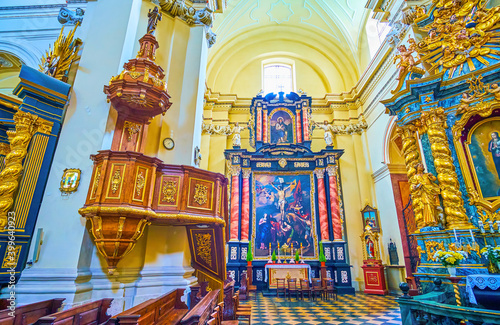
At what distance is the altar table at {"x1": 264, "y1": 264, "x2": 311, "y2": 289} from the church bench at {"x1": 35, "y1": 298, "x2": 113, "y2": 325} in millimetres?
6437

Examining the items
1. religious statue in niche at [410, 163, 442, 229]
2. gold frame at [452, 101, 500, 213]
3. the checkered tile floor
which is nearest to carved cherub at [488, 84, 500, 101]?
gold frame at [452, 101, 500, 213]

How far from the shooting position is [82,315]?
9.67ft

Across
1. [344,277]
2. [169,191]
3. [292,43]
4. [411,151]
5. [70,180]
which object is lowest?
[344,277]

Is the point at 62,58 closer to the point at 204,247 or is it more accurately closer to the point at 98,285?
the point at 98,285

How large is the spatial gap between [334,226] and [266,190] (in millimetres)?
3040

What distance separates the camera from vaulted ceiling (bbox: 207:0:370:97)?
42.3ft

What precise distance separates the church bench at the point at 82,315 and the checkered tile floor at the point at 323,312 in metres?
2.72

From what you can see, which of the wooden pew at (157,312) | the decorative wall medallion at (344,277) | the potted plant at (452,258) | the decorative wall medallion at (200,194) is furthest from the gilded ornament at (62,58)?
the decorative wall medallion at (344,277)

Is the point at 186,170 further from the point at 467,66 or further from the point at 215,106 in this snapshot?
the point at 215,106

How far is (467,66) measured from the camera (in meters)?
6.14

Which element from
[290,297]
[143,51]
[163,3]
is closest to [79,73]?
[143,51]

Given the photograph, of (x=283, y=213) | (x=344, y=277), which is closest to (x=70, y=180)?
(x=283, y=213)

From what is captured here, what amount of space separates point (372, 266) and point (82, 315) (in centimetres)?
893

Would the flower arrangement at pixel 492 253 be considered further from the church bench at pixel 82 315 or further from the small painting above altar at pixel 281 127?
the small painting above altar at pixel 281 127
